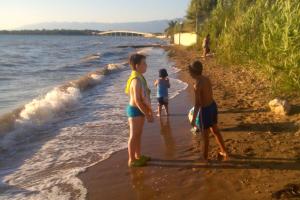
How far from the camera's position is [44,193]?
5309mm

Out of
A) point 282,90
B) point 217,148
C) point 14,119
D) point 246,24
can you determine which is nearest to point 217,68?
point 246,24

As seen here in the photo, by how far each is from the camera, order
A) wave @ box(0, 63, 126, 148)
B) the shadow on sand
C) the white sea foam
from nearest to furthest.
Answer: the shadow on sand → wave @ box(0, 63, 126, 148) → the white sea foam

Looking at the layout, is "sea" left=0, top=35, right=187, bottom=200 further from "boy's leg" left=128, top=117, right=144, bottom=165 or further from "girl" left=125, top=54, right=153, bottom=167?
"girl" left=125, top=54, right=153, bottom=167

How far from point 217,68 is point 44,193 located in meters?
12.6

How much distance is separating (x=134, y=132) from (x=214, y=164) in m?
1.25

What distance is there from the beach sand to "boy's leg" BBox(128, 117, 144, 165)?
0.26m

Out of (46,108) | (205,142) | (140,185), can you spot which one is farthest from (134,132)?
(46,108)

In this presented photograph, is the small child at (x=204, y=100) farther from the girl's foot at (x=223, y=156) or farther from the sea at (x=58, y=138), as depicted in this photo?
the sea at (x=58, y=138)

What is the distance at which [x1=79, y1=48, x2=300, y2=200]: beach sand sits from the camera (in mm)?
4977

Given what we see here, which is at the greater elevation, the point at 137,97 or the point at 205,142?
the point at 137,97

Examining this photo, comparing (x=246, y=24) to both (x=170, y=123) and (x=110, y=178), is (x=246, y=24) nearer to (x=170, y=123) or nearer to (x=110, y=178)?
(x=170, y=123)

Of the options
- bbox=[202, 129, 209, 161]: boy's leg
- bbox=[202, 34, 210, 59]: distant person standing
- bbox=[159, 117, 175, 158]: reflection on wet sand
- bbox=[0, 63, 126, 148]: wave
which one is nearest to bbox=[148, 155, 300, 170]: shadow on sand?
bbox=[202, 129, 209, 161]: boy's leg

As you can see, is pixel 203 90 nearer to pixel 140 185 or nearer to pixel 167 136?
pixel 140 185

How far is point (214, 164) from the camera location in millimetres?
5781
